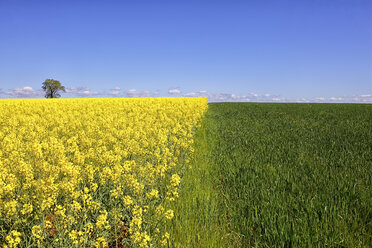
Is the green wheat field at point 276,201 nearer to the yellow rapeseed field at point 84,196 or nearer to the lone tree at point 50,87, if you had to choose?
the yellow rapeseed field at point 84,196

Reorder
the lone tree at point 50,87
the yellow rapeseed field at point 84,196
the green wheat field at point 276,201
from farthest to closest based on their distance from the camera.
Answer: the lone tree at point 50,87 → the green wheat field at point 276,201 → the yellow rapeseed field at point 84,196

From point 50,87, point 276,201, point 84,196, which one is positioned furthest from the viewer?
point 50,87

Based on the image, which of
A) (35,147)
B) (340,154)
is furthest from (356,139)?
(35,147)

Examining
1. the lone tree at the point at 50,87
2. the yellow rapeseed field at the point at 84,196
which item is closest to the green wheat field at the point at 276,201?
the yellow rapeseed field at the point at 84,196

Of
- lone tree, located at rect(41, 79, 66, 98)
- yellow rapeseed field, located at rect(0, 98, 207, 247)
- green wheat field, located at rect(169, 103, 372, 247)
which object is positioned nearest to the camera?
yellow rapeseed field, located at rect(0, 98, 207, 247)

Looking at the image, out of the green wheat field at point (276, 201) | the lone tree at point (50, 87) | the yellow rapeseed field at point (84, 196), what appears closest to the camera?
the yellow rapeseed field at point (84, 196)

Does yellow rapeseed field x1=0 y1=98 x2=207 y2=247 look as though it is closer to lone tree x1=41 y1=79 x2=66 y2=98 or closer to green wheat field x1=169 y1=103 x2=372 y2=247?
green wheat field x1=169 y1=103 x2=372 y2=247

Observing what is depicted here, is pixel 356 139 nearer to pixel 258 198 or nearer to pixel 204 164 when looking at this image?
pixel 204 164

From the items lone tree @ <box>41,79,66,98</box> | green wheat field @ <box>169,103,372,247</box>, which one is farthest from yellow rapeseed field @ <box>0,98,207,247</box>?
lone tree @ <box>41,79,66,98</box>

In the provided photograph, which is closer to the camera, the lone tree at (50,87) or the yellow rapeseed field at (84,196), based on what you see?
the yellow rapeseed field at (84,196)

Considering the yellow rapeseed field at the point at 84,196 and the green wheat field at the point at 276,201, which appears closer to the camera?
the yellow rapeseed field at the point at 84,196

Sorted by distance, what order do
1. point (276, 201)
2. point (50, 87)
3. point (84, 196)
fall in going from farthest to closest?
1. point (50, 87)
2. point (276, 201)
3. point (84, 196)

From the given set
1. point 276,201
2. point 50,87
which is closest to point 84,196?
point 276,201

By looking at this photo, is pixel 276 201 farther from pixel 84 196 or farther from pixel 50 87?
pixel 50 87
